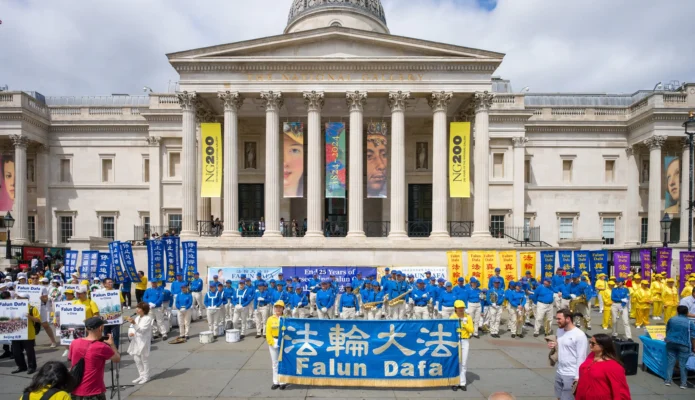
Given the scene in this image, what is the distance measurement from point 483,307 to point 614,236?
92.6 feet

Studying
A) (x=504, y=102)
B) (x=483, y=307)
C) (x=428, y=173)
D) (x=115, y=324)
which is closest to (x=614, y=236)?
(x=504, y=102)

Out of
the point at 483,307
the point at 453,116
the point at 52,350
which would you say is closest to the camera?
the point at 52,350

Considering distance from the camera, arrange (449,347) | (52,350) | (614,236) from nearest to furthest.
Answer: (449,347) → (52,350) → (614,236)

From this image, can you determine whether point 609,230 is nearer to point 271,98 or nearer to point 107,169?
point 271,98

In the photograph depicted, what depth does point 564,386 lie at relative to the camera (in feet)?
21.5

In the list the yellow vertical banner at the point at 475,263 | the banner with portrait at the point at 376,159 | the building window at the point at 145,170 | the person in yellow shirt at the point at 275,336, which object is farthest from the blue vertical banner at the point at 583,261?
the building window at the point at 145,170

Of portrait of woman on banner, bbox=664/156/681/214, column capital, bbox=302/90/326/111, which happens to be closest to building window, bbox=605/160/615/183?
portrait of woman on banner, bbox=664/156/681/214

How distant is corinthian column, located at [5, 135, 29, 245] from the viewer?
109ft

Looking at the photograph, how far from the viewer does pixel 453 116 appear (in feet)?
97.8

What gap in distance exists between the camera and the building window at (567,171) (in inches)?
1447

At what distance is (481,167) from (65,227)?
34.3m

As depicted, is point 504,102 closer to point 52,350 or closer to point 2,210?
point 52,350

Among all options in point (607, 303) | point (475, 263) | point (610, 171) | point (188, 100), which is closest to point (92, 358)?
point (607, 303)

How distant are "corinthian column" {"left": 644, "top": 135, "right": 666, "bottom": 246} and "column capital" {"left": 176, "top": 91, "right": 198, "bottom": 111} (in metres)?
33.5
